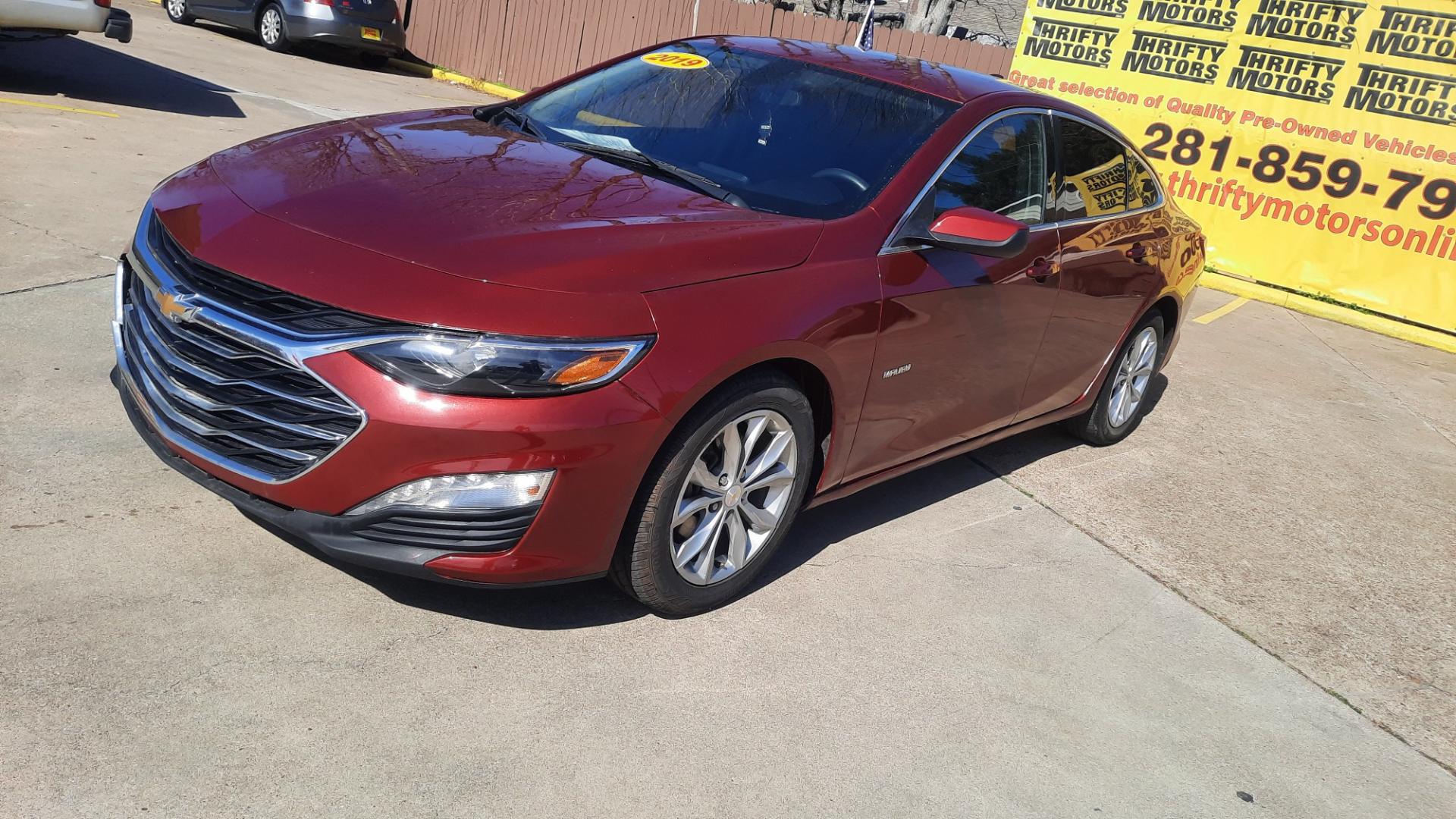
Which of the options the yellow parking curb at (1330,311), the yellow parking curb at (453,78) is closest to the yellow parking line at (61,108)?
the yellow parking curb at (453,78)

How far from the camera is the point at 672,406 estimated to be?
3383 mm

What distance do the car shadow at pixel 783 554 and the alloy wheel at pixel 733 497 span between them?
0.25m

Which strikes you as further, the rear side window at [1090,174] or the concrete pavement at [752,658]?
the rear side window at [1090,174]

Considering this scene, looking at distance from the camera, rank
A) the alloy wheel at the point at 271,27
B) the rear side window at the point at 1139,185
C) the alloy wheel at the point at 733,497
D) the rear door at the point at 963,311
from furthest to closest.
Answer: the alloy wheel at the point at 271,27 → the rear side window at the point at 1139,185 → the rear door at the point at 963,311 → the alloy wheel at the point at 733,497

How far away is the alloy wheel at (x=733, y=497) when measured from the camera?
12.2ft

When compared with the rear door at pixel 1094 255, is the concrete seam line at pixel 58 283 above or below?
below

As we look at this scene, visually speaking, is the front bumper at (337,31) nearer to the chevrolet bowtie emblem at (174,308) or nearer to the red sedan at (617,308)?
the red sedan at (617,308)

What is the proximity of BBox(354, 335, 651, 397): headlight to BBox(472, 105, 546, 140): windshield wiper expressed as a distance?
1.67 m

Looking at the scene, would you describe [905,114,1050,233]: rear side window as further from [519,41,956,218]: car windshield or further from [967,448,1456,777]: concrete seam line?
[967,448,1456,777]: concrete seam line

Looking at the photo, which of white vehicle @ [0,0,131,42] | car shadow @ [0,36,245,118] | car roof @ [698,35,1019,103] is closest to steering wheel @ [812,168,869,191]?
car roof @ [698,35,1019,103]

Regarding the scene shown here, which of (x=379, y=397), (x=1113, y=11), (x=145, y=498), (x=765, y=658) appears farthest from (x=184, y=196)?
(x=1113, y=11)

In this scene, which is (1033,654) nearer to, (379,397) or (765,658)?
(765,658)

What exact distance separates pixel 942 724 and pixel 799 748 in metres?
0.51

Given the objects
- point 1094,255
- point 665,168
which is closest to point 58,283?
point 665,168
